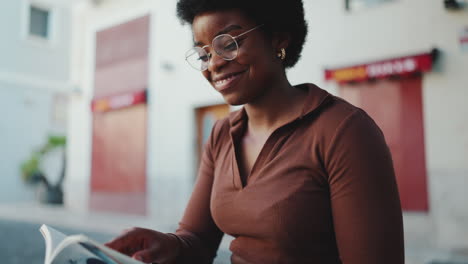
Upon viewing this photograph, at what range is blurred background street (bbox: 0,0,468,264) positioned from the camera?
6.44 meters

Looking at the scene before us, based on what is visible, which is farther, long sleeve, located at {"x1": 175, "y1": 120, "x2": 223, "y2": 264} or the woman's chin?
long sleeve, located at {"x1": 175, "y1": 120, "x2": 223, "y2": 264}

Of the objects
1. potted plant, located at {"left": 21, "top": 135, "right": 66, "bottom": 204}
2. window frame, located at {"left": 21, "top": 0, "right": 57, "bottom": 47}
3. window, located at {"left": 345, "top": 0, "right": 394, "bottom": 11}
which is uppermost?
window frame, located at {"left": 21, "top": 0, "right": 57, "bottom": 47}

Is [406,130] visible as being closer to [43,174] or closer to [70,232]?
[70,232]

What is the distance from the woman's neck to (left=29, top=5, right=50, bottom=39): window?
16.6 meters

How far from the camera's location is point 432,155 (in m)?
6.57

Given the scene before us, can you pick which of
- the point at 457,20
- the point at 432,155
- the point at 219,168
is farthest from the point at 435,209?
the point at 219,168

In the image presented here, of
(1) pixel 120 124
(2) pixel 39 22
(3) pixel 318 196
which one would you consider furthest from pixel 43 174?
(3) pixel 318 196

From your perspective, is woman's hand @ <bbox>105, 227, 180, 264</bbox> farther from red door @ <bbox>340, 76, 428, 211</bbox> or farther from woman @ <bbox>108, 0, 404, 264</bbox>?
red door @ <bbox>340, 76, 428, 211</bbox>

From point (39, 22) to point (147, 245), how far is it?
17026 millimetres

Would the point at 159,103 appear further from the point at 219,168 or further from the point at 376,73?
the point at 219,168

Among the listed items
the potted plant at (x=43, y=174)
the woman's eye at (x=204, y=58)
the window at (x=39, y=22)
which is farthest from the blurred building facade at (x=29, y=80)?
the woman's eye at (x=204, y=58)

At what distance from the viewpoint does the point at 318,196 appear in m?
1.21

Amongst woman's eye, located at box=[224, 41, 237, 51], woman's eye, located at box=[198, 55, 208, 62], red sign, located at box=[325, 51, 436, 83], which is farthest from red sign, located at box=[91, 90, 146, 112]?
woman's eye, located at box=[224, 41, 237, 51]

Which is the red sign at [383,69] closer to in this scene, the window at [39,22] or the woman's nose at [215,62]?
the woman's nose at [215,62]
